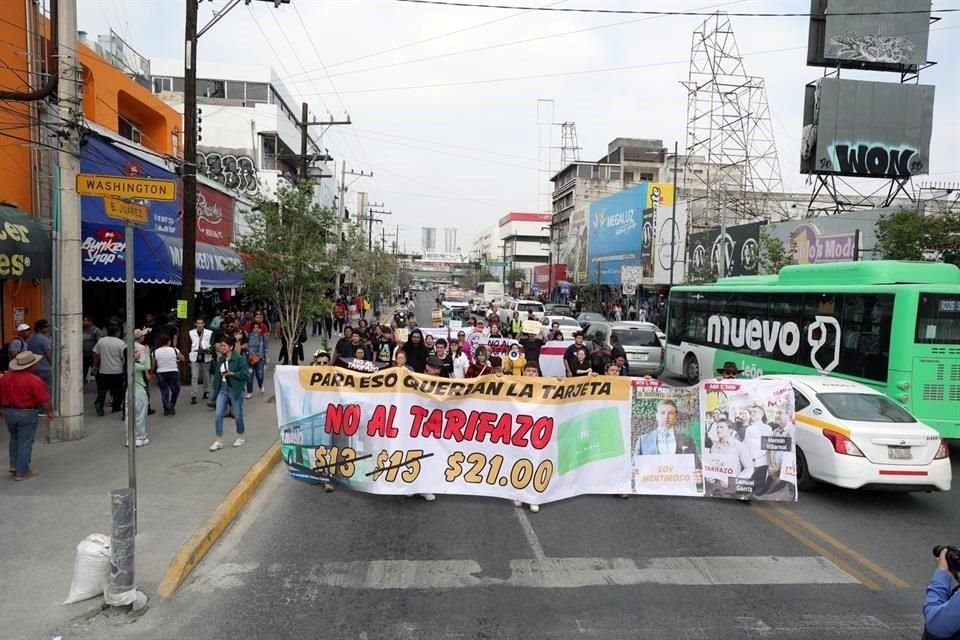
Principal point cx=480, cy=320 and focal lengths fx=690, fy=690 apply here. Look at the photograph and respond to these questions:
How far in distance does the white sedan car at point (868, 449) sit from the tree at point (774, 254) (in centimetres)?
2353

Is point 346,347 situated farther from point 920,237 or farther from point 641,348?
point 920,237

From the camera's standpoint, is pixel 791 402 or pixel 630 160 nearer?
pixel 791 402

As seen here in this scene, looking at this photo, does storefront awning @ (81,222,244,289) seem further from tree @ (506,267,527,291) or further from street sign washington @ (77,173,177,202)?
tree @ (506,267,527,291)

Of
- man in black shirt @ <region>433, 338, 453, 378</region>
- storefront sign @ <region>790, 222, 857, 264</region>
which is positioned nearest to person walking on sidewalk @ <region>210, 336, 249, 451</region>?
man in black shirt @ <region>433, 338, 453, 378</region>

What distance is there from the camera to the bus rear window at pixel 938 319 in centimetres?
1104

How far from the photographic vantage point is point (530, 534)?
23.5 ft

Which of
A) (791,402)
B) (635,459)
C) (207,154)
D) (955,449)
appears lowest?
(955,449)

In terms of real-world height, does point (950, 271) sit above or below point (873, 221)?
below

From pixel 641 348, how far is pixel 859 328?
856 cm

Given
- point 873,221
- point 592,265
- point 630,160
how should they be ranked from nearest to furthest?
point 873,221 < point 592,265 < point 630,160

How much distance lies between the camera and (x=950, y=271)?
12656 millimetres

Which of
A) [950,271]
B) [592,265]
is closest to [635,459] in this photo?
[950,271]

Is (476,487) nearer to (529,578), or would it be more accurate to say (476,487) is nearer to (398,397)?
(398,397)

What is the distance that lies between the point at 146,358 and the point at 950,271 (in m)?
14.0
